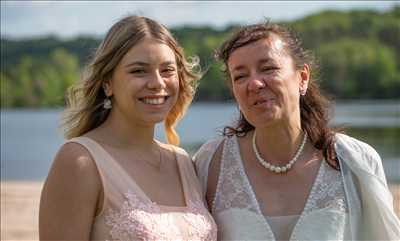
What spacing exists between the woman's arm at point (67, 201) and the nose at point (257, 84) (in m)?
0.98

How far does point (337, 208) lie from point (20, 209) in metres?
11.0

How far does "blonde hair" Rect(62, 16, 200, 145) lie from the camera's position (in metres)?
3.64

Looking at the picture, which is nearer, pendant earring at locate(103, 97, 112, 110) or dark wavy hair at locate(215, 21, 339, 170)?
pendant earring at locate(103, 97, 112, 110)

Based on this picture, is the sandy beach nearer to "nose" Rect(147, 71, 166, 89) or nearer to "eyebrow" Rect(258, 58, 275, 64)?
"nose" Rect(147, 71, 166, 89)

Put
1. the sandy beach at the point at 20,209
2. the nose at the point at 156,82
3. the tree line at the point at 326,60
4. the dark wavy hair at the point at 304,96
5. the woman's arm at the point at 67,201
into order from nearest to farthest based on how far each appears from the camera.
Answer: the woman's arm at the point at 67,201 < the nose at the point at 156,82 < the dark wavy hair at the point at 304,96 < the sandy beach at the point at 20,209 < the tree line at the point at 326,60

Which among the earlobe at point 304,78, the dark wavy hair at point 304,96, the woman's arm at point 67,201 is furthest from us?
the earlobe at point 304,78

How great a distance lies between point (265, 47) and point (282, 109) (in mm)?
350

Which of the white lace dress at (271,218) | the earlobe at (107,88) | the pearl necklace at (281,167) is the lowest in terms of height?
the white lace dress at (271,218)

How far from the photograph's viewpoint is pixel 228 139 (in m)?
4.26

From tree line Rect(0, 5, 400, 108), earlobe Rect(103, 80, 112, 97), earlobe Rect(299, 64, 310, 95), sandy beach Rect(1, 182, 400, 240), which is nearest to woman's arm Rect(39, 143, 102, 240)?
earlobe Rect(103, 80, 112, 97)

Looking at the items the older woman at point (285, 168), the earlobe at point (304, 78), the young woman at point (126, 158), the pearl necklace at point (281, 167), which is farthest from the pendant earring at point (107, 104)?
the earlobe at point (304, 78)

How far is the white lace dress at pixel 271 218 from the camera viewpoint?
12.3 ft

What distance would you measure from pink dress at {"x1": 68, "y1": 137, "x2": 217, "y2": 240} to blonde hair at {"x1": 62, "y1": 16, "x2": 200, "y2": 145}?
10.1 inches

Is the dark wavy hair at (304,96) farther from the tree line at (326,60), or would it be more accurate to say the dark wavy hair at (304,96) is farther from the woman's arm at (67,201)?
the tree line at (326,60)
